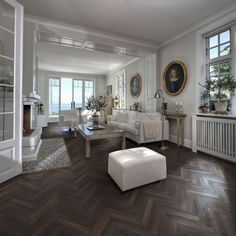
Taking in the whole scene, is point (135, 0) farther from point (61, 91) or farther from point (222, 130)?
point (61, 91)

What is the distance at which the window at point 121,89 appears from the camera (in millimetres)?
7027

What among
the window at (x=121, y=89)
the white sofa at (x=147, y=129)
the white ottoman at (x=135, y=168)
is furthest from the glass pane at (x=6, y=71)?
the window at (x=121, y=89)

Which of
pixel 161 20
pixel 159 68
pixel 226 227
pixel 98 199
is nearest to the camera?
pixel 226 227

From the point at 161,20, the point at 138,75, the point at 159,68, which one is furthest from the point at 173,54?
the point at 138,75

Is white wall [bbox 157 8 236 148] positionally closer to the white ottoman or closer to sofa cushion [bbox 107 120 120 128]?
sofa cushion [bbox 107 120 120 128]

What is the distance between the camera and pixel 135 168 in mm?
1824

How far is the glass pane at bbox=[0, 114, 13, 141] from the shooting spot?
209 centimetres

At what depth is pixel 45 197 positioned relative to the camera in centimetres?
167

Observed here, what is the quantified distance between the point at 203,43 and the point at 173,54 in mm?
855

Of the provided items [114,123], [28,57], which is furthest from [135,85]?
[28,57]

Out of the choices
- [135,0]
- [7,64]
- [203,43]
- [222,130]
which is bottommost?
[222,130]

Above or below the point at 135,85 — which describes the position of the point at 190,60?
above

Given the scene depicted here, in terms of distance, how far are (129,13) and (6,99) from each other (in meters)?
2.87

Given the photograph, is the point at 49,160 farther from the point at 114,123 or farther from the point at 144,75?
the point at 144,75
